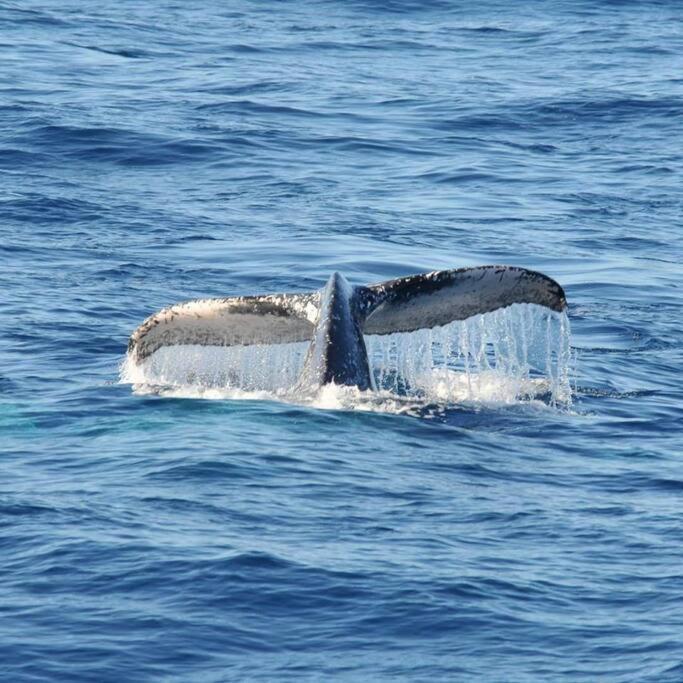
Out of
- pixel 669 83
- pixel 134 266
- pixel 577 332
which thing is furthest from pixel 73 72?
pixel 577 332

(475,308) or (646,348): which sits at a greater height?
(475,308)

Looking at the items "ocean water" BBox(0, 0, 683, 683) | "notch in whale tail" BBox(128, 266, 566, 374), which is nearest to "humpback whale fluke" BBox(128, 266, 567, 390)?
"notch in whale tail" BBox(128, 266, 566, 374)

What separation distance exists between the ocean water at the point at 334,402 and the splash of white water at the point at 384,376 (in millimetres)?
54

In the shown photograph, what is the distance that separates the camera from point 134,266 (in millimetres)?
17438

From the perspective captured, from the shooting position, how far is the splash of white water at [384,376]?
11.7m

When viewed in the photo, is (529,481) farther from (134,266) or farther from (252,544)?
(134,266)

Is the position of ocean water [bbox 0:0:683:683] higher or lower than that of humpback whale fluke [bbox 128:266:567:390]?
lower

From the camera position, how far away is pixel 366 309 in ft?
39.7

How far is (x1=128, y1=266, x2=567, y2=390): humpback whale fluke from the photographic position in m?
11.7

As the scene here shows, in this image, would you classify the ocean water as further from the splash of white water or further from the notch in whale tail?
the notch in whale tail

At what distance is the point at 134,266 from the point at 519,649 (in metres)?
10.2

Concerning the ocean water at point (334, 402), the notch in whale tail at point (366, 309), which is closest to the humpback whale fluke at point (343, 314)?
the notch in whale tail at point (366, 309)

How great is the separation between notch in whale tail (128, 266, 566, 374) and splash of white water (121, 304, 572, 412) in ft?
0.27

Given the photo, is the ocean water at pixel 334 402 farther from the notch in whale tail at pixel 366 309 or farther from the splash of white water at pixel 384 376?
the notch in whale tail at pixel 366 309
